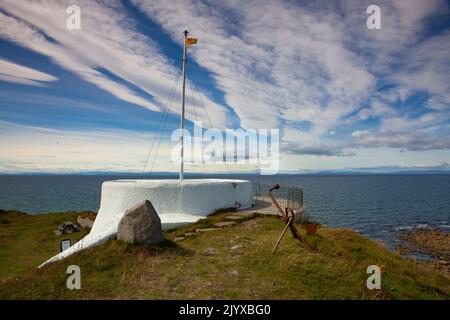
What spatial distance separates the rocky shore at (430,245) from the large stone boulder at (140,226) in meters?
22.0

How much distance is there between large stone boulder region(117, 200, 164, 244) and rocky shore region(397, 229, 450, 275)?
22.0 metres

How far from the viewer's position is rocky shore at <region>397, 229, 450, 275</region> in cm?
2275

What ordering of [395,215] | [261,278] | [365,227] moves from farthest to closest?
[395,215] → [365,227] → [261,278]

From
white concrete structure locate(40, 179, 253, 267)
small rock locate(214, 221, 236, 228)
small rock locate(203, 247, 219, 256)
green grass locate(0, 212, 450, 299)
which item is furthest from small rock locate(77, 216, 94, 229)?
small rock locate(203, 247, 219, 256)

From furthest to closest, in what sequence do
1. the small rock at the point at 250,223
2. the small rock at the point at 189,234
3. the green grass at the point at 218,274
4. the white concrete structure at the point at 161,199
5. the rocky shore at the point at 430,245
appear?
the rocky shore at the point at 430,245 < the white concrete structure at the point at 161,199 < the small rock at the point at 250,223 < the small rock at the point at 189,234 < the green grass at the point at 218,274

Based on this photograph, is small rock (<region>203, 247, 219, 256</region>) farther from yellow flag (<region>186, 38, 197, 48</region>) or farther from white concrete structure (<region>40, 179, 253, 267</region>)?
yellow flag (<region>186, 38, 197, 48</region>)

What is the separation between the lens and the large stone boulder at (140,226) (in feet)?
32.8

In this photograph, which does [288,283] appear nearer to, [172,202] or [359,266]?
[359,266]

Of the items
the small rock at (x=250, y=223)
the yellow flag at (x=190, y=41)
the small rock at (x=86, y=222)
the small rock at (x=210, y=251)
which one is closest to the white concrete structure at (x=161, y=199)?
the small rock at (x=250, y=223)

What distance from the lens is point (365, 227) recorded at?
1416 inches

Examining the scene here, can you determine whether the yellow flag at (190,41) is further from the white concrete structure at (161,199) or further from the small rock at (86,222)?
the small rock at (86,222)
